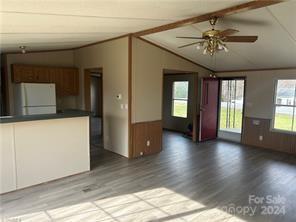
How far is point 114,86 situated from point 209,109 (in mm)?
3215

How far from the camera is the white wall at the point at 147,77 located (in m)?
4.95

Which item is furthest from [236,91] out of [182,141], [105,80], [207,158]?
[105,80]

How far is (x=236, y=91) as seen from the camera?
6.91 m

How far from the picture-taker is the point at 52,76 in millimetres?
6000

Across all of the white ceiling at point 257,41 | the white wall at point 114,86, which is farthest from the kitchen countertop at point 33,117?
the white ceiling at point 257,41

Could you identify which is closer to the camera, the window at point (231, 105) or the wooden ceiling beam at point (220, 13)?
the wooden ceiling beam at point (220, 13)

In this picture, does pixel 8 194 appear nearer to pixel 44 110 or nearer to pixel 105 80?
pixel 44 110

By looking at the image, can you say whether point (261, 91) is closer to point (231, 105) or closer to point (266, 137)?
point (231, 105)

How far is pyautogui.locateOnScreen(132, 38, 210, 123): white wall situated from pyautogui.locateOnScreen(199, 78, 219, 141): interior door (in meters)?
1.59

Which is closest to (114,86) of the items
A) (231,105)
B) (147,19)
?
(147,19)

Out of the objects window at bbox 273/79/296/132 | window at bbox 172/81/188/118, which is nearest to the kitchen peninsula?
window at bbox 172/81/188/118

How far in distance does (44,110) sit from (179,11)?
4075 mm

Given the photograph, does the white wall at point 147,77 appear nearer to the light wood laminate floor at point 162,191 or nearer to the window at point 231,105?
the light wood laminate floor at point 162,191

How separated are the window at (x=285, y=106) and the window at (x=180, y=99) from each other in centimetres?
290
